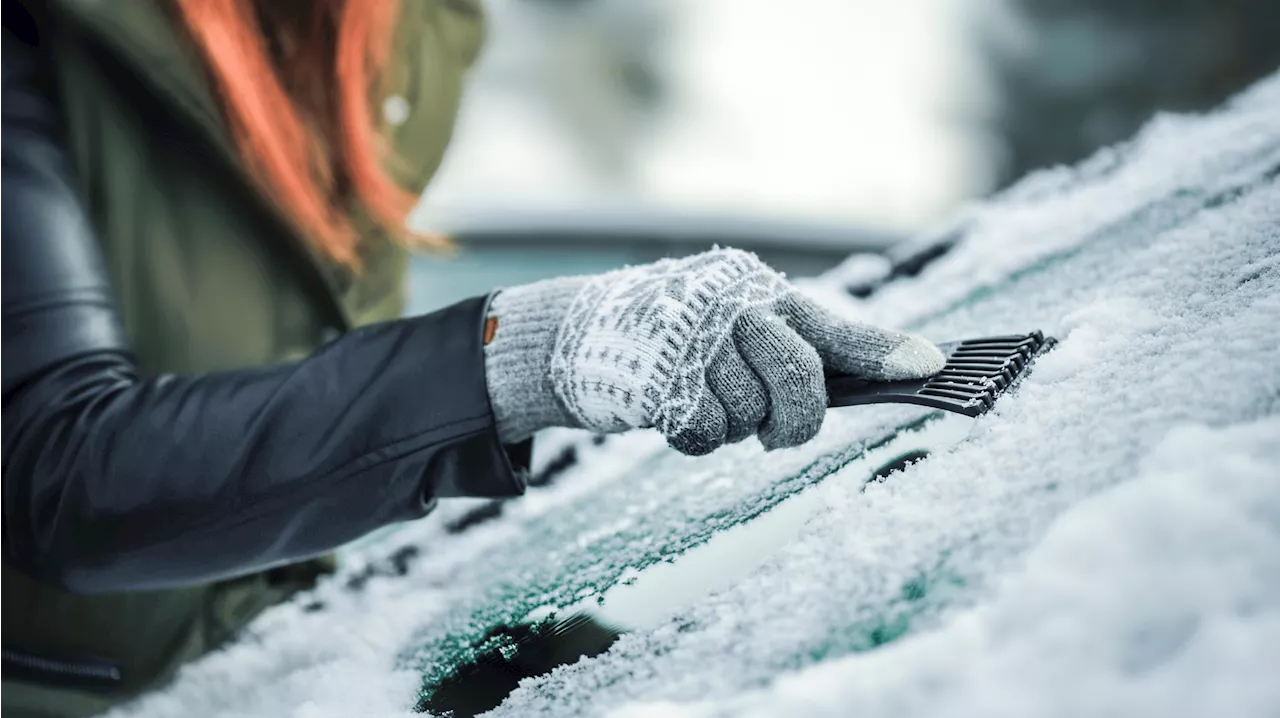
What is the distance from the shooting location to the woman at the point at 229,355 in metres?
0.56

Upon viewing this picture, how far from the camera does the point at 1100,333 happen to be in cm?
59

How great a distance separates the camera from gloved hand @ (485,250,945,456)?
1.76 ft

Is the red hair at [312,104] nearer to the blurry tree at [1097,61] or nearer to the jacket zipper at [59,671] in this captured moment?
the jacket zipper at [59,671]

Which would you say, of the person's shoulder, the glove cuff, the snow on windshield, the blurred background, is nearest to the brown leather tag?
the glove cuff

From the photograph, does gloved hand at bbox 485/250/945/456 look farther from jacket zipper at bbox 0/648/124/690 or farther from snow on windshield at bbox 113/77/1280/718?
jacket zipper at bbox 0/648/124/690

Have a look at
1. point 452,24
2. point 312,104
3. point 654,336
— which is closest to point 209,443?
point 654,336

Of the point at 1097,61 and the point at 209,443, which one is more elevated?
the point at 1097,61

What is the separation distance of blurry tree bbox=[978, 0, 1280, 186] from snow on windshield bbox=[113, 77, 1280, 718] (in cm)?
567

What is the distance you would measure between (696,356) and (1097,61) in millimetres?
→ 6482

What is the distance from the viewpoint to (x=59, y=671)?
0.74 metres

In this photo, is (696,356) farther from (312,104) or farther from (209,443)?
(312,104)

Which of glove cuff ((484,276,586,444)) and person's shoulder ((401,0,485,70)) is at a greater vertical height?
person's shoulder ((401,0,485,70))

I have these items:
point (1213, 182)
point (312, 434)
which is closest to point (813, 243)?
point (1213, 182)

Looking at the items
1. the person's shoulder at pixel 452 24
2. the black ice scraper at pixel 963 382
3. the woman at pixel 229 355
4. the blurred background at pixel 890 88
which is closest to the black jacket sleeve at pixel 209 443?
the woman at pixel 229 355
